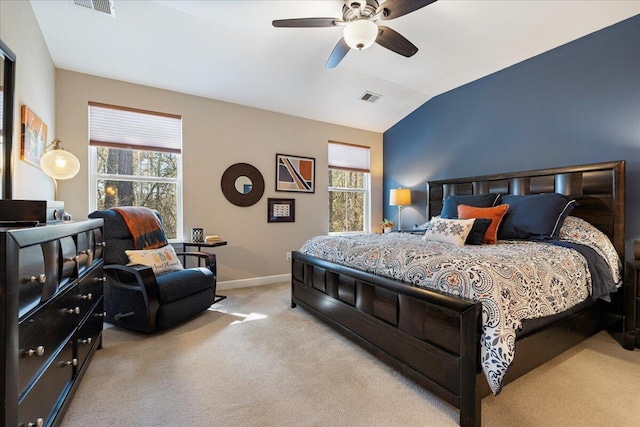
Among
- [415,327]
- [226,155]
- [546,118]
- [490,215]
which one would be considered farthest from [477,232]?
[226,155]

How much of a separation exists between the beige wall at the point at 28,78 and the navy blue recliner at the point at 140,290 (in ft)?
1.78

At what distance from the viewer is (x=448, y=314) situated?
1.51 meters

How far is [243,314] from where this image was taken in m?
2.96

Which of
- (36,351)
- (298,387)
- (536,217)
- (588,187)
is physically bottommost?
(298,387)

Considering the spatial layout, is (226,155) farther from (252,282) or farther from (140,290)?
(140,290)

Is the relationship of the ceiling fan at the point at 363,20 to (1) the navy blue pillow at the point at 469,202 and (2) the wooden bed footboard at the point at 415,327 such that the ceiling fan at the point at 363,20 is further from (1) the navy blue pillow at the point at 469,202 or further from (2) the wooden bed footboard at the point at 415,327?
(1) the navy blue pillow at the point at 469,202

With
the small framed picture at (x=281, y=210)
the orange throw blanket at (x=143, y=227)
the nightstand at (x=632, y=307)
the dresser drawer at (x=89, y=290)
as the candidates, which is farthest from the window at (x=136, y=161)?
the nightstand at (x=632, y=307)

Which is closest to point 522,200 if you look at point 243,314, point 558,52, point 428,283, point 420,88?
point 558,52

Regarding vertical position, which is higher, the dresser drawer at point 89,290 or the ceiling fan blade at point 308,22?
the ceiling fan blade at point 308,22

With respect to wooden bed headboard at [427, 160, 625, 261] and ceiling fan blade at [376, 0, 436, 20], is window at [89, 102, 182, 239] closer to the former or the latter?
ceiling fan blade at [376, 0, 436, 20]

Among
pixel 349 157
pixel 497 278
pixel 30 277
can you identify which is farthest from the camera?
pixel 349 157

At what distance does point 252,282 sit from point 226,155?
6.02 ft

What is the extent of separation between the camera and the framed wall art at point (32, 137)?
6.85 ft

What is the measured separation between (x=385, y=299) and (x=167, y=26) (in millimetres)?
3120
